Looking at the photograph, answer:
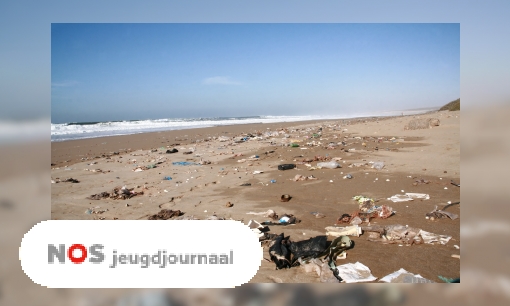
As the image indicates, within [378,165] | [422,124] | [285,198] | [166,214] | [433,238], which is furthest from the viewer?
[422,124]

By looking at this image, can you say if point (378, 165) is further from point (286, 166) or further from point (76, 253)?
point (76, 253)

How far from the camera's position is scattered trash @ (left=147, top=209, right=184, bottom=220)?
332 centimetres

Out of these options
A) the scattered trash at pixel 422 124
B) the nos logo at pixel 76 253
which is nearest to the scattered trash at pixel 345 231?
the nos logo at pixel 76 253

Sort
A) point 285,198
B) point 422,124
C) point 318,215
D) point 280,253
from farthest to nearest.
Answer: point 422,124 < point 285,198 < point 318,215 < point 280,253

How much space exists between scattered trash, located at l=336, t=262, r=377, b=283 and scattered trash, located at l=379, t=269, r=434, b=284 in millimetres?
86

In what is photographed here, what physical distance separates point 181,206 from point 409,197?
8.02ft

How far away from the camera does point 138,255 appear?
1.78 meters

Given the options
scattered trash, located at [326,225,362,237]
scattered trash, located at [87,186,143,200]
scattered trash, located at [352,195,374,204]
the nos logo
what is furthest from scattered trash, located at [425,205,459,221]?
scattered trash, located at [87,186,143,200]

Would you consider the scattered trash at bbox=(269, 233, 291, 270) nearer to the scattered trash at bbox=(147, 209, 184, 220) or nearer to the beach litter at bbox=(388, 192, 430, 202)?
the scattered trash at bbox=(147, 209, 184, 220)

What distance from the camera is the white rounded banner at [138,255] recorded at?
1.75 m

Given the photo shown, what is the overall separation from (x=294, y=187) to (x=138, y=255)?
8.34 feet

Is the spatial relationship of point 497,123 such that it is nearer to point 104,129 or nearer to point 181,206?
point 181,206

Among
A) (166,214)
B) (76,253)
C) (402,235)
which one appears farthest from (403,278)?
(166,214)

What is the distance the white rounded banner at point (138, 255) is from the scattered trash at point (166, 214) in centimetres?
148
